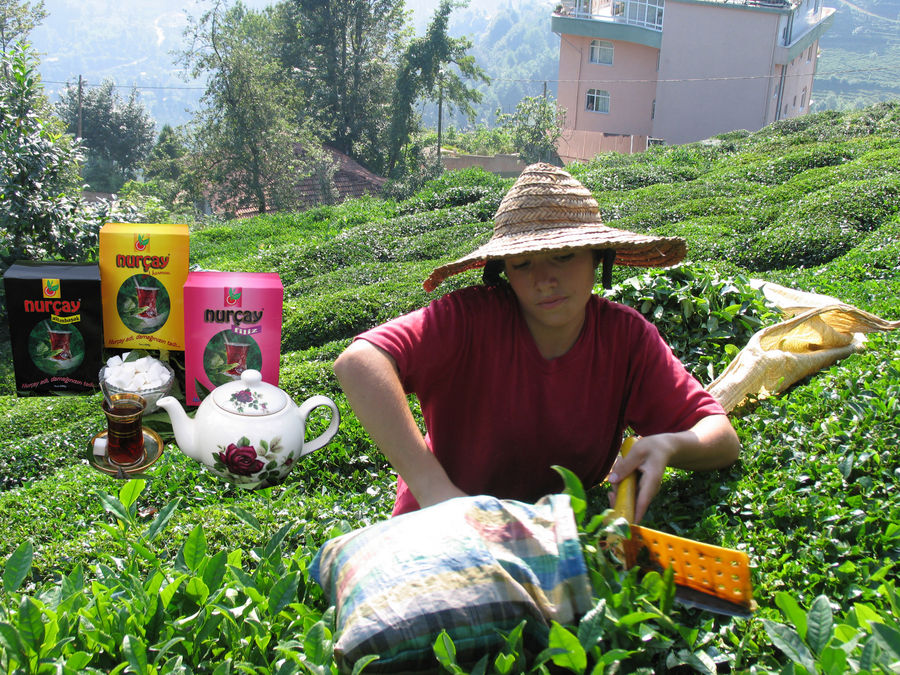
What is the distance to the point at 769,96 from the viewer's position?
3156cm

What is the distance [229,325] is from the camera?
244cm

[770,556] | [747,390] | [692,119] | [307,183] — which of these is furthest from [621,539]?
[692,119]

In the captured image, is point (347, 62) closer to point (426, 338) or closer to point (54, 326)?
point (54, 326)

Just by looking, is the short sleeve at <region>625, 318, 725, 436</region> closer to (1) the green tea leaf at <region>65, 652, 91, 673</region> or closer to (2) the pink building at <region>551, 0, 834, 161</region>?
(1) the green tea leaf at <region>65, 652, 91, 673</region>

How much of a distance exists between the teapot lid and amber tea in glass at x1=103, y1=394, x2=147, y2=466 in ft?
0.82

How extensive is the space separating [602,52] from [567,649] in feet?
124

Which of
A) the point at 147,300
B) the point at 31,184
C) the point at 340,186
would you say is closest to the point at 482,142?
the point at 340,186

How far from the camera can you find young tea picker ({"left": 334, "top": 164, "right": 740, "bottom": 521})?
1965 mm

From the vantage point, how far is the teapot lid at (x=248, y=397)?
2385 millimetres

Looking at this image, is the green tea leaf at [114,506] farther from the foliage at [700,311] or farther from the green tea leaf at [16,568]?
the foliage at [700,311]

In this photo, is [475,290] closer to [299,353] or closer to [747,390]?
[747,390]

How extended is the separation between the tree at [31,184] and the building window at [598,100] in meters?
31.6

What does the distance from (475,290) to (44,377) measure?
157cm

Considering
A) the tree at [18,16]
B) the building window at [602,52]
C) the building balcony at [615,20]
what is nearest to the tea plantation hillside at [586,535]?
the tree at [18,16]
